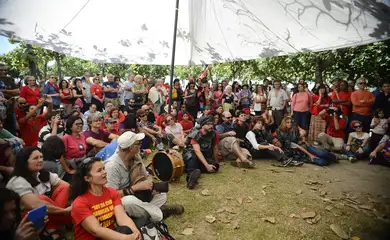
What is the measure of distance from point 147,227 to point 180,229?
2.83 ft

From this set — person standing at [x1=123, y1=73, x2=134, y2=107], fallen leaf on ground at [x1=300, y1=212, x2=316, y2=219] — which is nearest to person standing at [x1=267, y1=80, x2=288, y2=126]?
Answer: person standing at [x1=123, y1=73, x2=134, y2=107]

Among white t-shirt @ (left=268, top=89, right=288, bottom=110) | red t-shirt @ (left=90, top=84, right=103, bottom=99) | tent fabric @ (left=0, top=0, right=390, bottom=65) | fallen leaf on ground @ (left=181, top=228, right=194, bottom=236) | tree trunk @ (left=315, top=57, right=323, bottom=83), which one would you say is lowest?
fallen leaf on ground @ (left=181, top=228, right=194, bottom=236)

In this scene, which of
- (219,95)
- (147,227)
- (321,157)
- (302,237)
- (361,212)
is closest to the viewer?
(147,227)

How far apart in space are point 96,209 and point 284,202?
305 cm

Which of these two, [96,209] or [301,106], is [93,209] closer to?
[96,209]

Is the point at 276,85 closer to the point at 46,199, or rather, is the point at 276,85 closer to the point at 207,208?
the point at 207,208

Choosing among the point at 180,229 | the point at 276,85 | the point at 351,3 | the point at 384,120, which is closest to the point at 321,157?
the point at 384,120

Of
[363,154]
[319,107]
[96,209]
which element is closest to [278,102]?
[319,107]

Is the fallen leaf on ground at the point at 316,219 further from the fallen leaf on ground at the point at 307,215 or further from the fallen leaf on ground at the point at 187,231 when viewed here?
the fallen leaf on ground at the point at 187,231

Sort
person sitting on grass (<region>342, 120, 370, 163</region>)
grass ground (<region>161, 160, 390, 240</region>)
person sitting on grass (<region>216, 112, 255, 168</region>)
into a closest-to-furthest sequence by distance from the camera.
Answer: grass ground (<region>161, 160, 390, 240</region>), person sitting on grass (<region>216, 112, 255, 168</region>), person sitting on grass (<region>342, 120, 370, 163</region>)

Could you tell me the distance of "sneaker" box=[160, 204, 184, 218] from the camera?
381 centimetres

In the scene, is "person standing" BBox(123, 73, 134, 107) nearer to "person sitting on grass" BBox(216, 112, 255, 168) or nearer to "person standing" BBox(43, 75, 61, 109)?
"person standing" BBox(43, 75, 61, 109)

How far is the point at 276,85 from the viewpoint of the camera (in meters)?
8.81

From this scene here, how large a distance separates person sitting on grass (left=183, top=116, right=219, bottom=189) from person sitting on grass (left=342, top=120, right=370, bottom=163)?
370 centimetres
